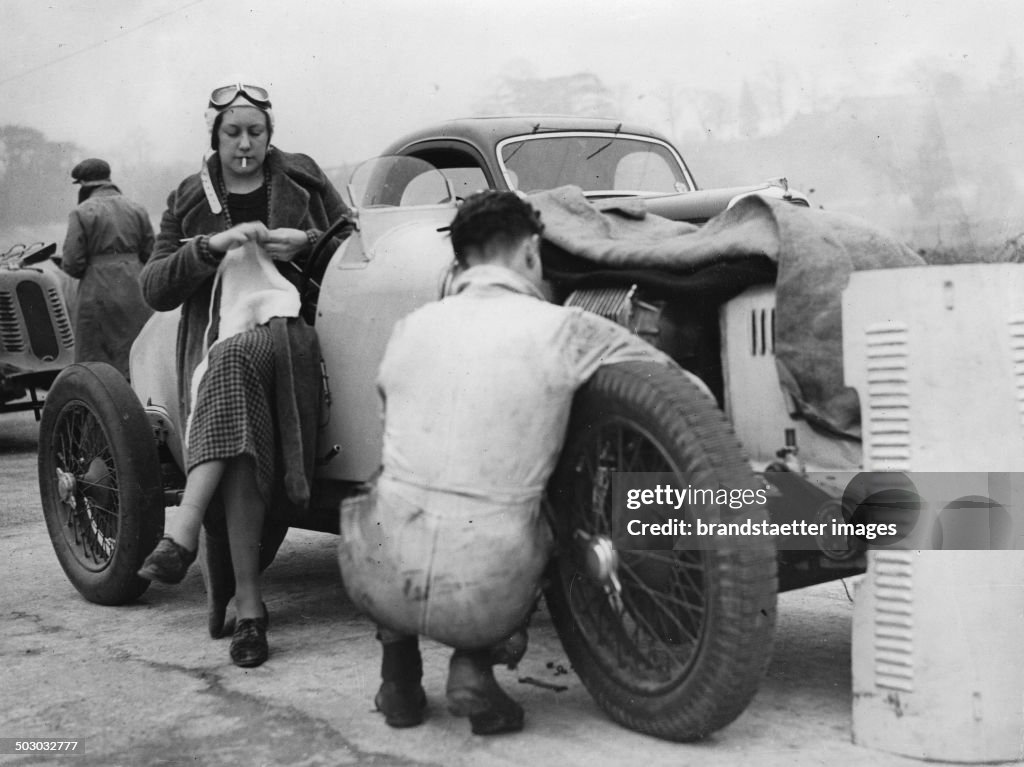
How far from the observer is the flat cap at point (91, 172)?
8.35m

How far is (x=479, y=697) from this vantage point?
2.70m

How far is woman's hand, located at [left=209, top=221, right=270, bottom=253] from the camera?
3.85 m

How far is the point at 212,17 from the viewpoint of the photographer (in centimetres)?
769

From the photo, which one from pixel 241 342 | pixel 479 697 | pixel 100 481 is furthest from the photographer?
pixel 100 481

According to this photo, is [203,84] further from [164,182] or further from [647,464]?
[647,464]

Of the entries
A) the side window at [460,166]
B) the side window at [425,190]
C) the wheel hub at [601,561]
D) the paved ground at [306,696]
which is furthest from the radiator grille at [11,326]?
the wheel hub at [601,561]

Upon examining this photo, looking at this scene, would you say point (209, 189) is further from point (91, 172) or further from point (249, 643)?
point (91, 172)

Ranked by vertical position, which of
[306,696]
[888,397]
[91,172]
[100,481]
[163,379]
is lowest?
[306,696]

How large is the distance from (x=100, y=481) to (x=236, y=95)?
1.47m

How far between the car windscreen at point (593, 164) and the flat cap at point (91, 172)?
3.37 m

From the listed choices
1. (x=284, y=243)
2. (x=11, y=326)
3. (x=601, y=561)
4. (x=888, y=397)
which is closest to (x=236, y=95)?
(x=284, y=243)

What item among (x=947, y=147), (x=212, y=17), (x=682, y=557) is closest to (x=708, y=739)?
(x=682, y=557)

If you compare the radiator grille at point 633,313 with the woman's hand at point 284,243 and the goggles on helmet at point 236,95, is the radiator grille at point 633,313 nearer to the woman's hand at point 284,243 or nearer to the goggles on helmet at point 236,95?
the woman's hand at point 284,243

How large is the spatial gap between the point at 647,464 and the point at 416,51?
496 centimetres
